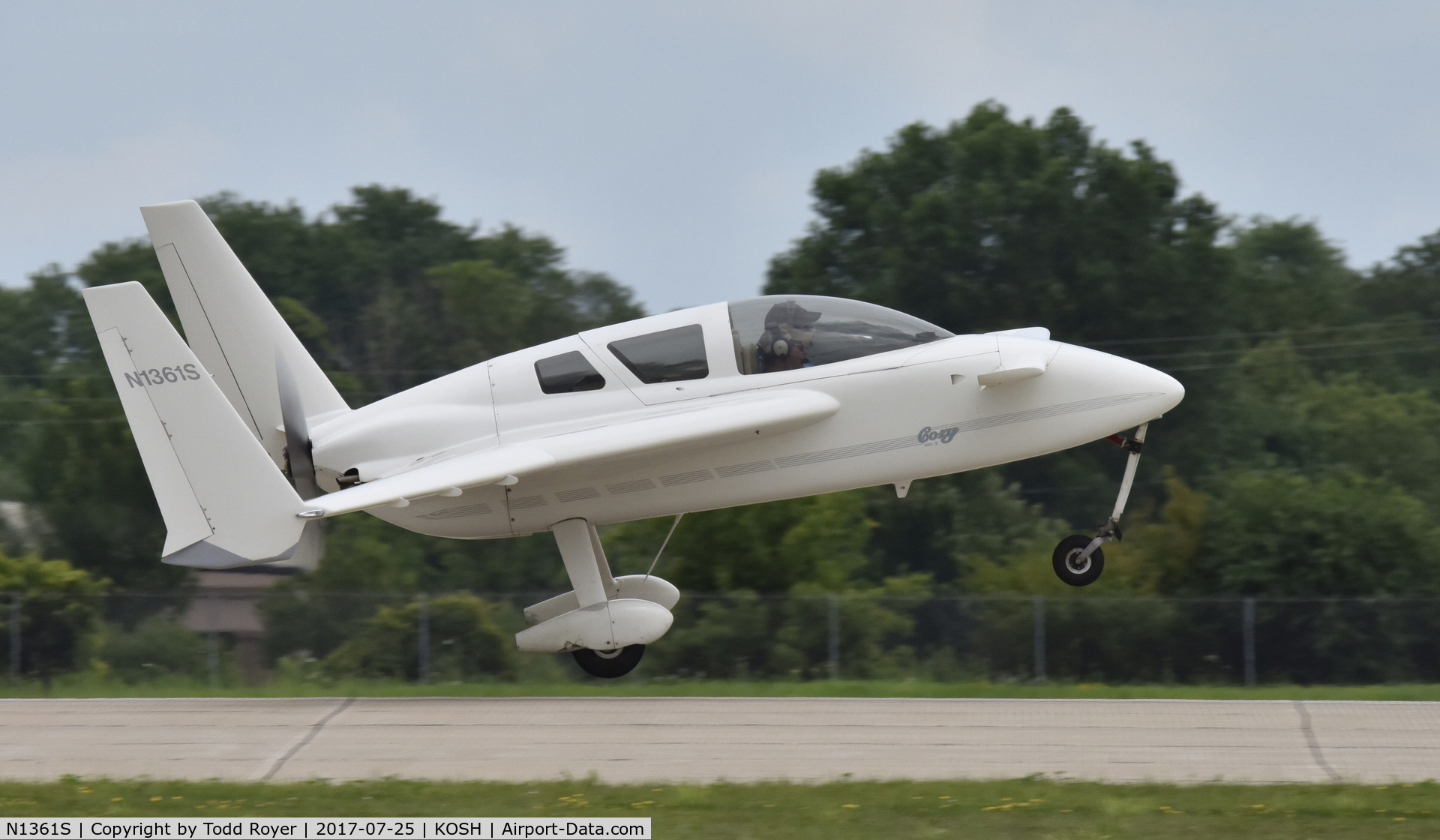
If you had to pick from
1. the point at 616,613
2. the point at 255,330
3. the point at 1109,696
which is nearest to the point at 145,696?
the point at 255,330

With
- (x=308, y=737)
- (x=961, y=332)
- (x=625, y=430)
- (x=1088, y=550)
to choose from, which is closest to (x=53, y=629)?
(x=308, y=737)

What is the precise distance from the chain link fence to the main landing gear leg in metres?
13.3

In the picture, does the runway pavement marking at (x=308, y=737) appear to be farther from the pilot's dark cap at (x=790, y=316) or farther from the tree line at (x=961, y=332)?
the tree line at (x=961, y=332)

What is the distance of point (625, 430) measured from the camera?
17078 millimetres

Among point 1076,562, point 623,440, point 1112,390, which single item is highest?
point 1112,390

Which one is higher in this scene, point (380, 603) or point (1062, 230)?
point (1062, 230)

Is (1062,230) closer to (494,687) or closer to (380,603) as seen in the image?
(380,603)

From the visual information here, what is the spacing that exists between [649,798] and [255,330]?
8145mm

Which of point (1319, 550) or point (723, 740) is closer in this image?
point (723, 740)

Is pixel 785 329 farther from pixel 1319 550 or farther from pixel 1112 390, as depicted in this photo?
pixel 1319 550

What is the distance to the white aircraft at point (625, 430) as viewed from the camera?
16.3 metres

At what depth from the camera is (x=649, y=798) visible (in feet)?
48.8

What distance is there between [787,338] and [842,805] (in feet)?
17.3

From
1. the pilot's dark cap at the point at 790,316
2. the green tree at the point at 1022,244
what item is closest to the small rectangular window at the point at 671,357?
the pilot's dark cap at the point at 790,316
